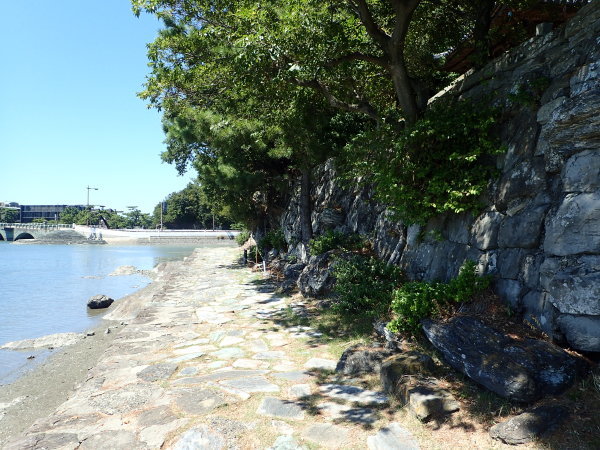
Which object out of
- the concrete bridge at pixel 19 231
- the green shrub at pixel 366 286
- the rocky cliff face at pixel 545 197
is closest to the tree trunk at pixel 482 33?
the rocky cliff face at pixel 545 197

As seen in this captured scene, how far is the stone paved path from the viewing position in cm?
312

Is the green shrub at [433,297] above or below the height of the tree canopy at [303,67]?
below

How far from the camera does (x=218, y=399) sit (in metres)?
3.84

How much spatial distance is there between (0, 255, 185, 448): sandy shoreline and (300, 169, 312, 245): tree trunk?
573 centimetres

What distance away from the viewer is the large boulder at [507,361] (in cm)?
305

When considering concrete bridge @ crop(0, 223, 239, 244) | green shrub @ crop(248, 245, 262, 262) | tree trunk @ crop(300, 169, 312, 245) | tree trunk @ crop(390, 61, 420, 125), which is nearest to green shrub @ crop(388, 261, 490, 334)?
tree trunk @ crop(390, 61, 420, 125)

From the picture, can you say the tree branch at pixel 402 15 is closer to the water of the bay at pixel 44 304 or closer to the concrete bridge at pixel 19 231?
the water of the bay at pixel 44 304

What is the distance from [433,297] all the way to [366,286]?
188 centimetres

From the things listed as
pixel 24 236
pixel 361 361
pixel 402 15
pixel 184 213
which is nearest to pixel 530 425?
pixel 361 361

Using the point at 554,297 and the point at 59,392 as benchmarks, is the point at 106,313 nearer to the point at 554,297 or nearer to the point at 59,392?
the point at 59,392

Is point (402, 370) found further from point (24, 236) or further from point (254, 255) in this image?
point (24, 236)

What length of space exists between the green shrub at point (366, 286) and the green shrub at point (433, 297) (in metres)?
0.97

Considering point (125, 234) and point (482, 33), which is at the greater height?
point (482, 33)

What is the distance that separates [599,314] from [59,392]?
22.1ft
